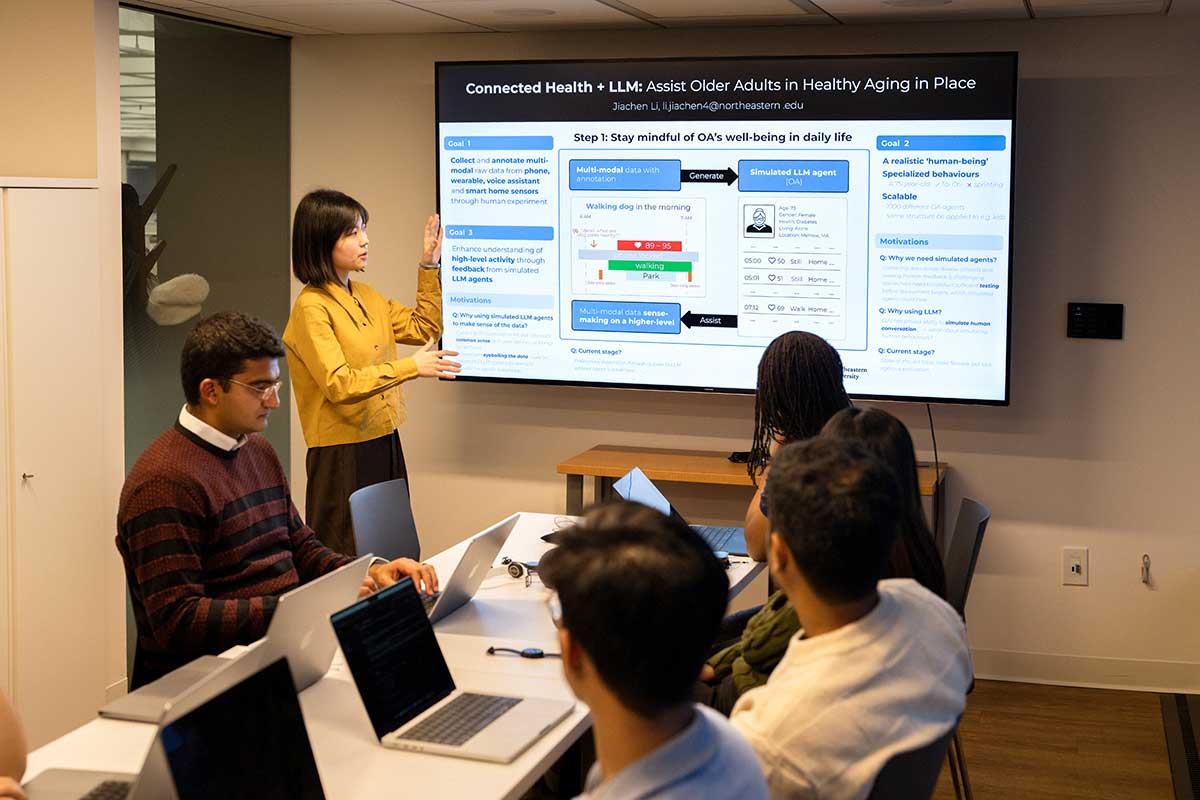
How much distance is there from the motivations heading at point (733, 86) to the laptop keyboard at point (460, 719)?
308 cm

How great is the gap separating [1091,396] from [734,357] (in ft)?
4.37

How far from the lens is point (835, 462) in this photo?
6.50 ft

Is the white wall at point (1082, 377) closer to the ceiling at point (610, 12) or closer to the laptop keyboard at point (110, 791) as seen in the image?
the ceiling at point (610, 12)

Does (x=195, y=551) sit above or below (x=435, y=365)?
below

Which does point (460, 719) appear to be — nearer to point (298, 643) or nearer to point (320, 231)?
point (298, 643)

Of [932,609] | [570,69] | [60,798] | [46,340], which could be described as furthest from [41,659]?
[932,609]

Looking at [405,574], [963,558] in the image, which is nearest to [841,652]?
[405,574]

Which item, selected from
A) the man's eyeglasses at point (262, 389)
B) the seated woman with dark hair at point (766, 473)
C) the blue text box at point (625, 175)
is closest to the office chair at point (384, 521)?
the man's eyeglasses at point (262, 389)

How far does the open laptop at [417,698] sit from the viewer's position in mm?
2270

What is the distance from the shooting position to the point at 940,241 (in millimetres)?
4824

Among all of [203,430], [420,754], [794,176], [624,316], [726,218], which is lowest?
[420,754]

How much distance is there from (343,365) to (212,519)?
1.64 metres

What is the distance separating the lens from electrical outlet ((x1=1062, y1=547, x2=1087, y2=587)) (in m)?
4.98

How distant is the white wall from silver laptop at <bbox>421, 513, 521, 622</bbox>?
2269 millimetres
